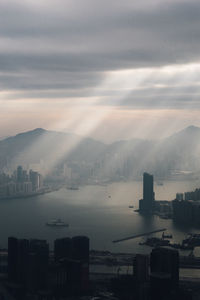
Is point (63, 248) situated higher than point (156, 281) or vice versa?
point (63, 248)

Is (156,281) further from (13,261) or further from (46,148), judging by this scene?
(46,148)

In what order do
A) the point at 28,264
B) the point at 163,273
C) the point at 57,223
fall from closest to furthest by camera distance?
1. the point at 163,273
2. the point at 28,264
3. the point at 57,223

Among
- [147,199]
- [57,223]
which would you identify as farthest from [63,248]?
[147,199]

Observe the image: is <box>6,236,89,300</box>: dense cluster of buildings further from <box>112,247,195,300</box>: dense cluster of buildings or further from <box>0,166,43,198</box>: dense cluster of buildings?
<box>0,166,43,198</box>: dense cluster of buildings

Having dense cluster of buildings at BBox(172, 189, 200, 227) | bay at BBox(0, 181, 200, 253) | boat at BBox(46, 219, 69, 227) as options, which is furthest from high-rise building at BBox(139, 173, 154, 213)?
boat at BBox(46, 219, 69, 227)

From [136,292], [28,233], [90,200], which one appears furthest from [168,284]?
[90,200]

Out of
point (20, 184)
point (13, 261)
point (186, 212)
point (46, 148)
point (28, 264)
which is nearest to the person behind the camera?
point (28, 264)

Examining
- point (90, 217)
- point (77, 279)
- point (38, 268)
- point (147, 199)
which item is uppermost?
point (147, 199)

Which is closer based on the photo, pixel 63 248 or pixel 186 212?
pixel 63 248
